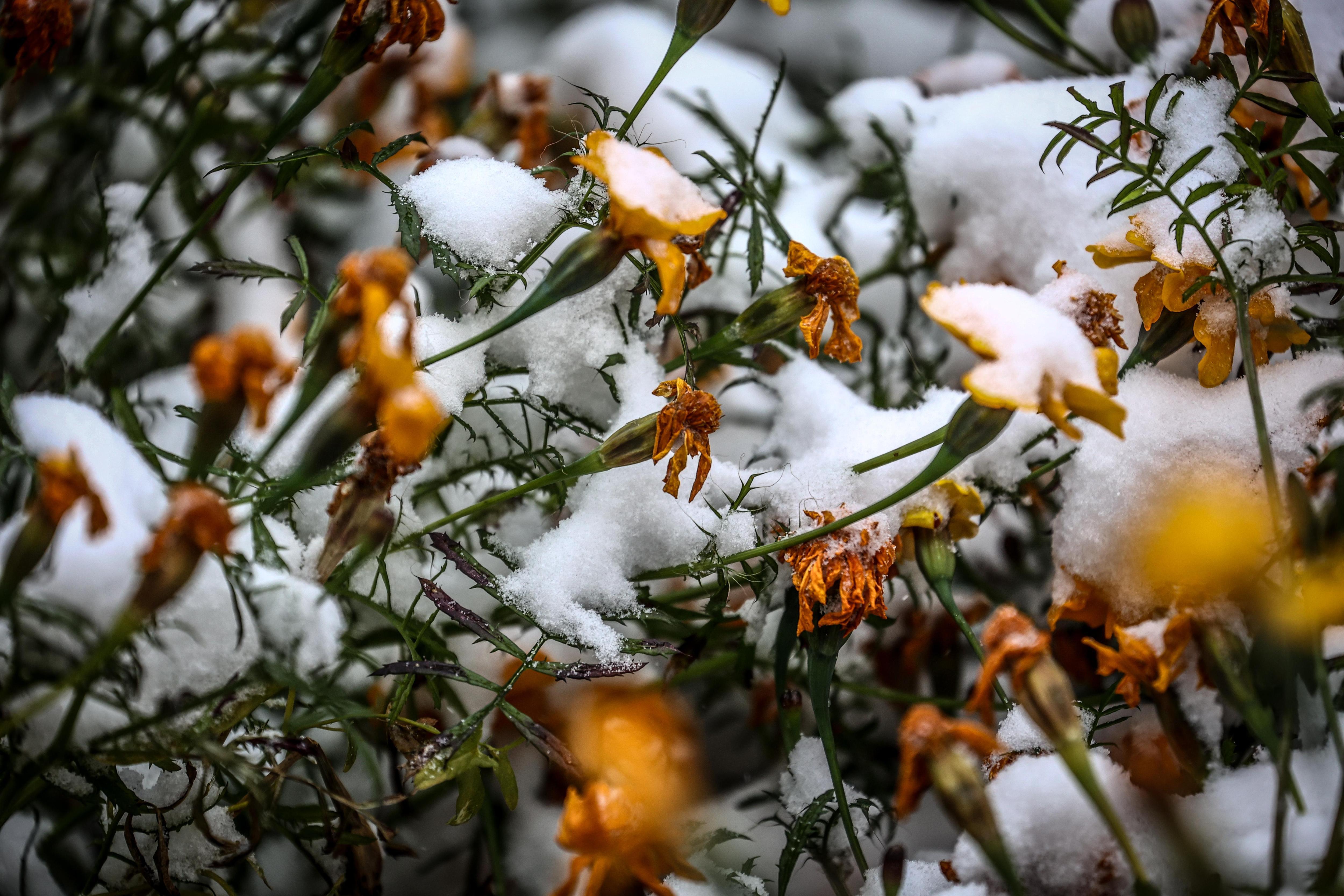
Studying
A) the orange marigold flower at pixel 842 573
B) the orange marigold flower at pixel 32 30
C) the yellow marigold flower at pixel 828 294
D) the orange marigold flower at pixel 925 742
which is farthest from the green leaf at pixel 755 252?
the orange marigold flower at pixel 32 30

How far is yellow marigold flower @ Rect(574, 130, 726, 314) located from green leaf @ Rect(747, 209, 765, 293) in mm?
90

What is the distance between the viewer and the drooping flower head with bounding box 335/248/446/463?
0.91 feet

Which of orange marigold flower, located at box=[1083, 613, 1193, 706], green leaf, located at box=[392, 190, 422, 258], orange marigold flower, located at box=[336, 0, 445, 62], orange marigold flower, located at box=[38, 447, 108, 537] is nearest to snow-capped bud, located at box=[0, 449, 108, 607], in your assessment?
orange marigold flower, located at box=[38, 447, 108, 537]

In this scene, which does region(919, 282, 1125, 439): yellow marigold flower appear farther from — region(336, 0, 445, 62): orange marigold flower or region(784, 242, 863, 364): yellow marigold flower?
region(336, 0, 445, 62): orange marigold flower

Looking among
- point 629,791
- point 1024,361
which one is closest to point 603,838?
point 629,791

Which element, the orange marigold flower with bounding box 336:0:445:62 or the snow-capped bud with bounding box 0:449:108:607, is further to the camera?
the orange marigold flower with bounding box 336:0:445:62

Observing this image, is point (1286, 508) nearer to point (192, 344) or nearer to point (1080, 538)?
point (1080, 538)

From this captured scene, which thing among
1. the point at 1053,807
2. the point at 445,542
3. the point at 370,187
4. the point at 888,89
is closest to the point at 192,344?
the point at 370,187

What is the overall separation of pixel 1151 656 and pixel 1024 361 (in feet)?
0.46

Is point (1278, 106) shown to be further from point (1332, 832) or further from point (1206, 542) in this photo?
point (1332, 832)

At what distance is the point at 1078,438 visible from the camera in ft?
1.09

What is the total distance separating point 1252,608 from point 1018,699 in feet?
0.43

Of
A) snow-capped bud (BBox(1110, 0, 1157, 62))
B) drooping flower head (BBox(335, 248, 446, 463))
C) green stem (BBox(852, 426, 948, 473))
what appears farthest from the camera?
snow-capped bud (BBox(1110, 0, 1157, 62))

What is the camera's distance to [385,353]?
11.1 inches
